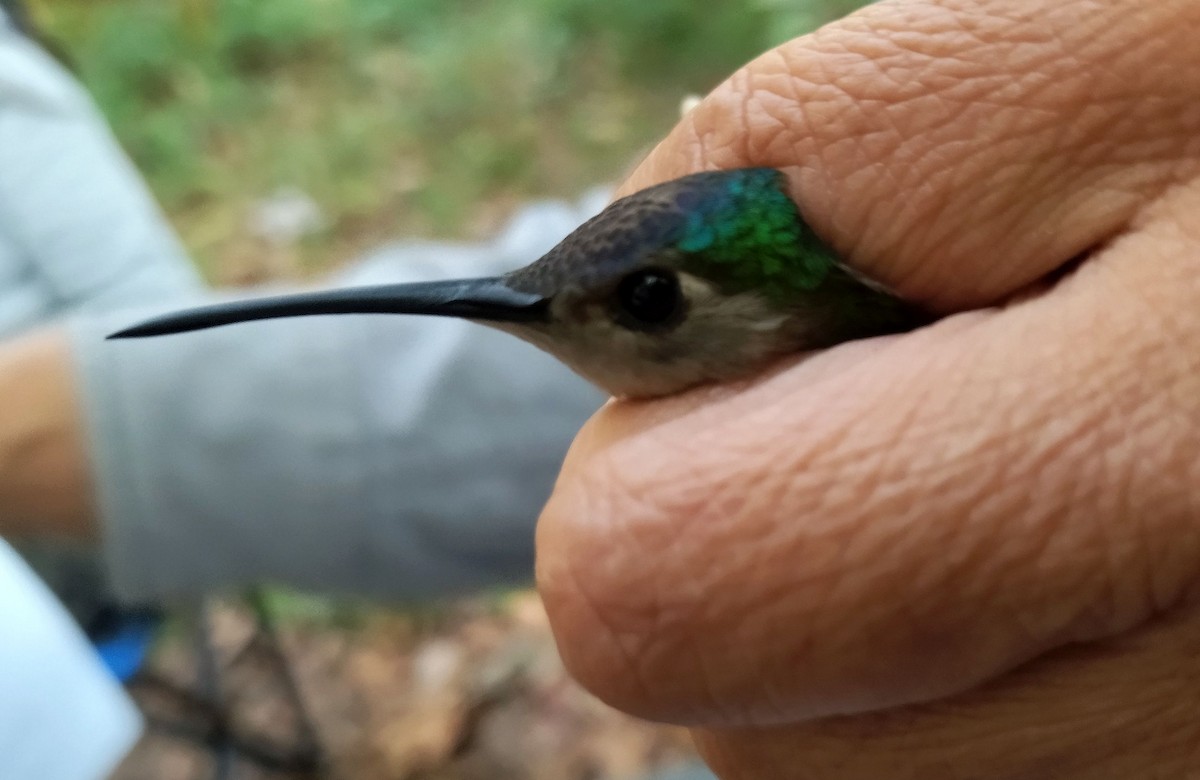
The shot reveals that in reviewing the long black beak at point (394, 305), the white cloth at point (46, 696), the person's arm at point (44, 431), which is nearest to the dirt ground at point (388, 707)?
the person's arm at point (44, 431)

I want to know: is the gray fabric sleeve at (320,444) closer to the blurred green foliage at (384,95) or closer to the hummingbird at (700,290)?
the hummingbird at (700,290)

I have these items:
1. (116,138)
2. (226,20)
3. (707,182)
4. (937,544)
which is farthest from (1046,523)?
(226,20)

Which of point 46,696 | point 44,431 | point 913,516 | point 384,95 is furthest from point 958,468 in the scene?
point 384,95

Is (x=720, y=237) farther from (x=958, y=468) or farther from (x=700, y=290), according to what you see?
(x=958, y=468)

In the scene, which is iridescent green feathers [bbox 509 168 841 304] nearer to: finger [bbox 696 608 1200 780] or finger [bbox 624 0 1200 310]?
finger [bbox 624 0 1200 310]

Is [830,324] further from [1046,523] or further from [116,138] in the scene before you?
[116,138]

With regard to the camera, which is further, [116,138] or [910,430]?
[116,138]

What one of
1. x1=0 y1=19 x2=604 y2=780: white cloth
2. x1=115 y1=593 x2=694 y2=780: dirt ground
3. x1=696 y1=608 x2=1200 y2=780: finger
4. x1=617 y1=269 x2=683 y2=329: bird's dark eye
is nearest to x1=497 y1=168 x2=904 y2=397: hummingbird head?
x1=617 y1=269 x2=683 y2=329: bird's dark eye
